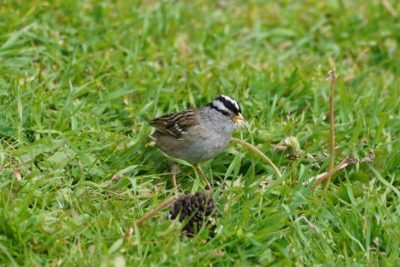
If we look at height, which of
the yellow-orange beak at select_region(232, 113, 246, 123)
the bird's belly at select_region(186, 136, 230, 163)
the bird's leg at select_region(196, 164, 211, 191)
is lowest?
the bird's leg at select_region(196, 164, 211, 191)

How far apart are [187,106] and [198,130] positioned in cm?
84

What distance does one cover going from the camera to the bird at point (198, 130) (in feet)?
18.6

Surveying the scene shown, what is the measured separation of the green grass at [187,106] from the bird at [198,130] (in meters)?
0.14

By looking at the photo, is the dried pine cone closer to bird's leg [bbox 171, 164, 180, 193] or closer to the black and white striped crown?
bird's leg [bbox 171, 164, 180, 193]

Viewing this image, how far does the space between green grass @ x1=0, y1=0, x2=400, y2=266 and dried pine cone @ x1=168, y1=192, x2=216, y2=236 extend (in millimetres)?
109

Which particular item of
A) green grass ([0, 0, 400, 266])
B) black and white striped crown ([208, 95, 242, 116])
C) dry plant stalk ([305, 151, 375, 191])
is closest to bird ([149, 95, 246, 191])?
black and white striped crown ([208, 95, 242, 116])

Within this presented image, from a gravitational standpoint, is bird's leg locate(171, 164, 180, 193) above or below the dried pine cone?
below

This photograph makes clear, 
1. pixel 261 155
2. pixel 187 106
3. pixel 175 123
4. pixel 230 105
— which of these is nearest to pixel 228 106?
pixel 230 105

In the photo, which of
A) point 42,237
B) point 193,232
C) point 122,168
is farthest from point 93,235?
point 122,168

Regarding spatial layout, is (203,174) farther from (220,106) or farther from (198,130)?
(220,106)

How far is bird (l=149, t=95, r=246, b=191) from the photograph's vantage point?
5656mm

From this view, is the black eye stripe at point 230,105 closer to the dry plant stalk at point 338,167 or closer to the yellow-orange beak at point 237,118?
the yellow-orange beak at point 237,118

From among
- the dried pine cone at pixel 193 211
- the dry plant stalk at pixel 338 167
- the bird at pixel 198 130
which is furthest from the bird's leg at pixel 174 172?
the dry plant stalk at pixel 338 167

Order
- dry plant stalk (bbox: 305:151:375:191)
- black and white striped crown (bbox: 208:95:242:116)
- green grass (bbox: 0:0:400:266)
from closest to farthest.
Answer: green grass (bbox: 0:0:400:266), dry plant stalk (bbox: 305:151:375:191), black and white striped crown (bbox: 208:95:242:116)
